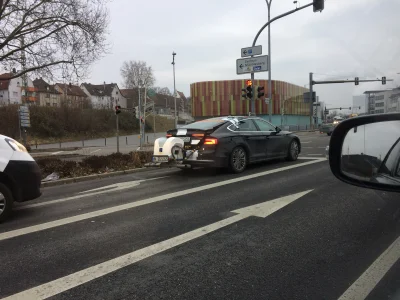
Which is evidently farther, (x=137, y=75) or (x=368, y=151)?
(x=137, y=75)

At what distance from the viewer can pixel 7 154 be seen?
5.18 meters

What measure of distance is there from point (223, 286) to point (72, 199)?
465 centimetres

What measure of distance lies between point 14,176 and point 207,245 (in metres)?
3.31

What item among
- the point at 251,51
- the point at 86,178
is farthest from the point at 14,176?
the point at 251,51

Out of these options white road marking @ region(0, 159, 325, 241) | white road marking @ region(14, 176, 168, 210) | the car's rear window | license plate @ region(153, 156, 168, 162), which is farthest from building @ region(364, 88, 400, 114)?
white road marking @ region(14, 176, 168, 210)

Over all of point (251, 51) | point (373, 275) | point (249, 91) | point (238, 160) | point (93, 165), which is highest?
point (251, 51)

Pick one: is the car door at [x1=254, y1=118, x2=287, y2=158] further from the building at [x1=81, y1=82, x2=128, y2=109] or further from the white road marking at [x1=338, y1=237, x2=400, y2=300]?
the building at [x1=81, y1=82, x2=128, y2=109]

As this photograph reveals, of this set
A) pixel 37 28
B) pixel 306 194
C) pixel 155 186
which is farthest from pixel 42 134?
pixel 306 194

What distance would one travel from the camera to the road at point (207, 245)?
9.63 ft

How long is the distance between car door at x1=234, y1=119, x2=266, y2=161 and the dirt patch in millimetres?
3660

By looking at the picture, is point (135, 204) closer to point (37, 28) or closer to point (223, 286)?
point (223, 286)

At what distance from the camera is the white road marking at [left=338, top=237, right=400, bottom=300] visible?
A: 2.77 meters

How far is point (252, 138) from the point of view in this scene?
948cm

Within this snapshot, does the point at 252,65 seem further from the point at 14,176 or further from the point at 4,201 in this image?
the point at 4,201
